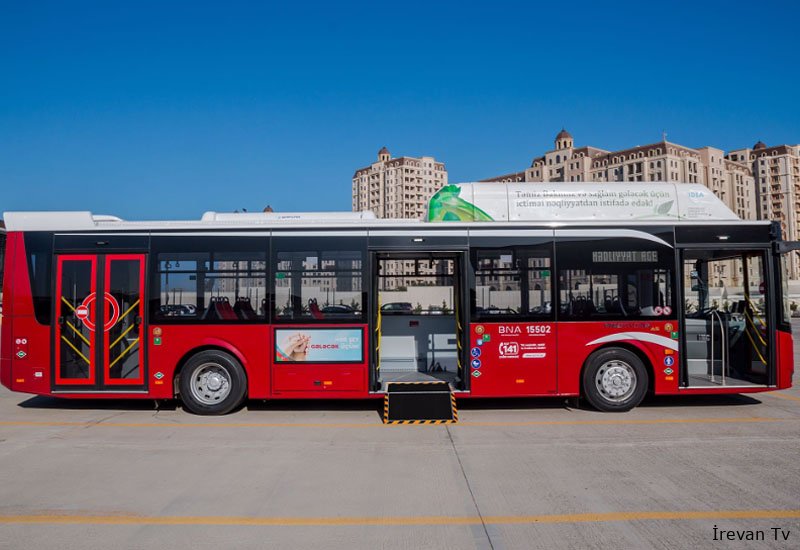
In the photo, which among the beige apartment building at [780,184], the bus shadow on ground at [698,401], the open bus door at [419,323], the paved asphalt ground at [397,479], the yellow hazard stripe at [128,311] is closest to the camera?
the paved asphalt ground at [397,479]

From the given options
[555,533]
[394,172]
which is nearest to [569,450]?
[555,533]

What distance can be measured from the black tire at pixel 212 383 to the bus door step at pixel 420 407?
2348 millimetres

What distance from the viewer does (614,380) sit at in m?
8.67

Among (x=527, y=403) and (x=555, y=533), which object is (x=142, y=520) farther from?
(x=527, y=403)

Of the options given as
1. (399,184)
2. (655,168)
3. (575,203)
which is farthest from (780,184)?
(575,203)

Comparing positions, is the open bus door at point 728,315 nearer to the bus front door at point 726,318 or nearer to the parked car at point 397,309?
the bus front door at point 726,318

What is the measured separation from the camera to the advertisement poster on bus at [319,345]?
27.9 feet

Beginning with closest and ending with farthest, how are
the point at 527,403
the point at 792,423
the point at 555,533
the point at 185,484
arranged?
the point at 555,533, the point at 185,484, the point at 792,423, the point at 527,403

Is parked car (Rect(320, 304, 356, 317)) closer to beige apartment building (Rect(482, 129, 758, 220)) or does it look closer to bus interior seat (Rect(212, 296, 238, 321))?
bus interior seat (Rect(212, 296, 238, 321))

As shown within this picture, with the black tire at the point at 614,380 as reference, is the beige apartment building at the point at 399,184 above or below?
above

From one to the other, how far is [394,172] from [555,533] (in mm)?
152388

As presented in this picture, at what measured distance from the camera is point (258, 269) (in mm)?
8617

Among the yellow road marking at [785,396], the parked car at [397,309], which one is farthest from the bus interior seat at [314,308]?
the yellow road marking at [785,396]

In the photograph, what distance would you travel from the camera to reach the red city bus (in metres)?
8.54
